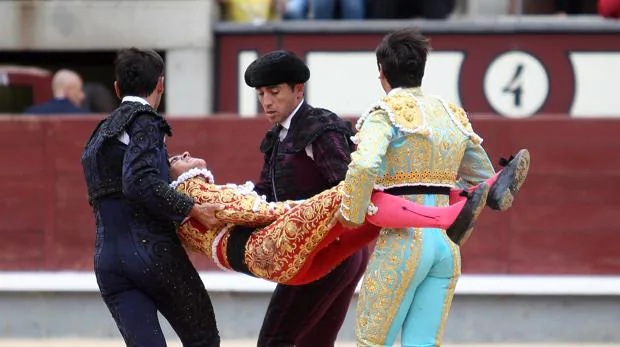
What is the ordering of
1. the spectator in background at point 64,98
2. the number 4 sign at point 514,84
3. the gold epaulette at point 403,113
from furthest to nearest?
the number 4 sign at point 514,84 → the spectator in background at point 64,98 → the gold epaulette at point 403,113

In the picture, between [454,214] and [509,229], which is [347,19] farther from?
[454,214]

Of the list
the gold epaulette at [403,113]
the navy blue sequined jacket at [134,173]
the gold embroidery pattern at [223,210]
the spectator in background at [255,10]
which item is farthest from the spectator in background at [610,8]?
the navy blue sequined jacket at [134,173]

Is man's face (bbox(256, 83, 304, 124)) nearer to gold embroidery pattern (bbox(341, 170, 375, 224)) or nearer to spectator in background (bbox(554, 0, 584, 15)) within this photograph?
gold embroidery pattern (bbox(341, 170, 375, 224))

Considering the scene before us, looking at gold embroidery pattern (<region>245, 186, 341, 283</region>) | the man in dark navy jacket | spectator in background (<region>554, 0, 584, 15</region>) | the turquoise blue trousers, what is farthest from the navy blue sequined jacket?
spectator in background (<region>554, 0, 584, 15</region>)

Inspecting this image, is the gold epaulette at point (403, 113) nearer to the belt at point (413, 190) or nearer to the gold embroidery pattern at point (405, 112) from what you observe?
the gold embroidery pattern at point (405, 112)

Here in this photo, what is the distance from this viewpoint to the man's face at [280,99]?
4.63 metres

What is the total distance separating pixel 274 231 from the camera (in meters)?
4.46

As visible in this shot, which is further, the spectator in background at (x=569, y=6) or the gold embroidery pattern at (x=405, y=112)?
the spectator in background at (x=569, y=6)

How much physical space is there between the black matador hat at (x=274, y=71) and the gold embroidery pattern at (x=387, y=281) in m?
0.65

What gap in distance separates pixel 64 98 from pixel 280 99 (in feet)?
13.8

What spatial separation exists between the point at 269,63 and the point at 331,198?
534 mm

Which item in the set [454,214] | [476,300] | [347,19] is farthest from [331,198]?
[347,19]

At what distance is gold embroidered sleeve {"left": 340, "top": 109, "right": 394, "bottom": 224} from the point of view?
4.05 meters

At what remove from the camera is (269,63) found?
4.60m
